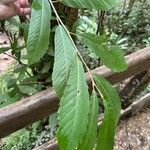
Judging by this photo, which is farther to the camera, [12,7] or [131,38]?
[131,38]

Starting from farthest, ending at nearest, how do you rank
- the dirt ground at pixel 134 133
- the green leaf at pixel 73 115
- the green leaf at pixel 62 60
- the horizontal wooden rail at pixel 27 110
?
1. the dirt ground at pixel 134 133
2. the horizontal wooden rail at pixel 27 110
3. the green leaf at pixel 62 60
4. the green leaf at pixel 73 115

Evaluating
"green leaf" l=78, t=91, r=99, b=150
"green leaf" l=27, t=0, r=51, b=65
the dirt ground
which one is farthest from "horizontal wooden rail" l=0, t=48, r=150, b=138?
the dirt ground

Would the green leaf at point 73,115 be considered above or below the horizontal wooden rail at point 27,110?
above

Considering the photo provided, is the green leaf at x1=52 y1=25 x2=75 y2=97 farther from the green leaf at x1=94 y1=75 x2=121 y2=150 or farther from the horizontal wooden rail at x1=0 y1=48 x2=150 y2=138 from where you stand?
the horizontal wooden rail at x1=0 y1=48 x2=150 y2=138

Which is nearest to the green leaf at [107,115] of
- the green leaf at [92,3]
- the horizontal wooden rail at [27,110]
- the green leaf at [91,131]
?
the green leaf at [91,131]

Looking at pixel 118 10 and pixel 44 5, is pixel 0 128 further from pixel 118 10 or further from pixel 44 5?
pixel 118 10

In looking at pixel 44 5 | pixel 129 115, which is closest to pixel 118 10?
pixel 129 115

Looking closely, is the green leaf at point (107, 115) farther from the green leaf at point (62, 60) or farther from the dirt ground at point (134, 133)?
the dirt ground at point (134, 133)
